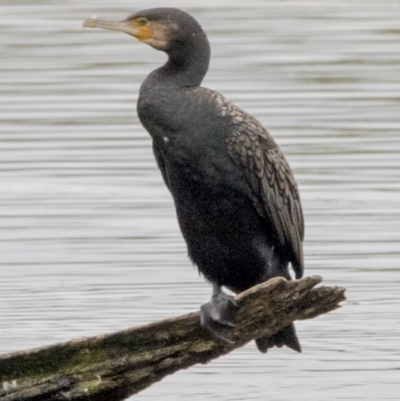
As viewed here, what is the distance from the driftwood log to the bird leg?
1.7 inches

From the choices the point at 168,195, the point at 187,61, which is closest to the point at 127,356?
the point at 187,61

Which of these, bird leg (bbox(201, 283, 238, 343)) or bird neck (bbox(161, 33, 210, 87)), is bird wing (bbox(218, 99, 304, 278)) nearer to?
bird neck (bbox(161, 33, 210, 87))

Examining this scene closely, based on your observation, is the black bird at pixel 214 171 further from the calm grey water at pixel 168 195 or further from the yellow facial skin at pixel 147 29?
the calm grey water at pixel 168 195

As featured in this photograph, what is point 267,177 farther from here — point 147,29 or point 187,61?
point 147,29

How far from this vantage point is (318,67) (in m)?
17.4

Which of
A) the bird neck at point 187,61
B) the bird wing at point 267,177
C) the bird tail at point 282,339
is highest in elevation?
the bird neck at point 187,61

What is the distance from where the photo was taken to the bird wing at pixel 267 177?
301 inches

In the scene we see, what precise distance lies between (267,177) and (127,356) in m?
1.08

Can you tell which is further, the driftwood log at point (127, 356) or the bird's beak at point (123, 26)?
the bird's beak at point (123, 26)

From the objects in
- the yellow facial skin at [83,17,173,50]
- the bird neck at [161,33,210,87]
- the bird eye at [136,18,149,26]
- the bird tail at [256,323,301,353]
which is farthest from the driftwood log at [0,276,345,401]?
the bird eye at [136,18,149,26]

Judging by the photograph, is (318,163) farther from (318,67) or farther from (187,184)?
(187,184)

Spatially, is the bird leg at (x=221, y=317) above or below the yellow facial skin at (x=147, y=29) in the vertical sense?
below

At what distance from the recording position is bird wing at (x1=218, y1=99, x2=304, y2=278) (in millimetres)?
7656

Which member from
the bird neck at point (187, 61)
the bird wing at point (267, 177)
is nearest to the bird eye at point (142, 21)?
the bird neck at point (187, 61)
